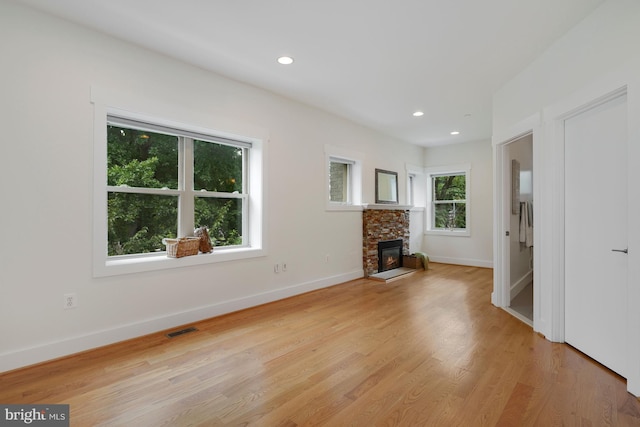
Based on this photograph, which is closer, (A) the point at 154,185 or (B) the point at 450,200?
(A) the point at 154,185

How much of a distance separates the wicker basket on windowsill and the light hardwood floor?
76 centimetres

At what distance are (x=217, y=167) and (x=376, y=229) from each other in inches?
123

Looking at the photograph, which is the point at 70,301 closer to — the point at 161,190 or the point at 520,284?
the point at 161,190

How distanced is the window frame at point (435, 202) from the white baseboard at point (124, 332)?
426cm

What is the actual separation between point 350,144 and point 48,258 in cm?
421

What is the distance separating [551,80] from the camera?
2.82 meters

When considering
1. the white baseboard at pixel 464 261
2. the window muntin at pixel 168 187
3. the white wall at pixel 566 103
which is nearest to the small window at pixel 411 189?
the white baseboard at pixel 464 261

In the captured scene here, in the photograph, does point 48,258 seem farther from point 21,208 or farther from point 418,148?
point 418,148

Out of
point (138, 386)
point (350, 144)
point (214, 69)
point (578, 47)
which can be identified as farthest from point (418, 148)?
point (138, 386)

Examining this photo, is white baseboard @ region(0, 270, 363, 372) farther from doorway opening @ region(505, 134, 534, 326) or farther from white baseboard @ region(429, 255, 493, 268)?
white baseboard @ region(429, 255, 493, 268)

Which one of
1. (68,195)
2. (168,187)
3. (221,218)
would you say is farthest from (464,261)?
(68,195)

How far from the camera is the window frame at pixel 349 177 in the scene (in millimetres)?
4840

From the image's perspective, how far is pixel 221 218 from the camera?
12.4 feet

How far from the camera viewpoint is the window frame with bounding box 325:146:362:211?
191 inches
